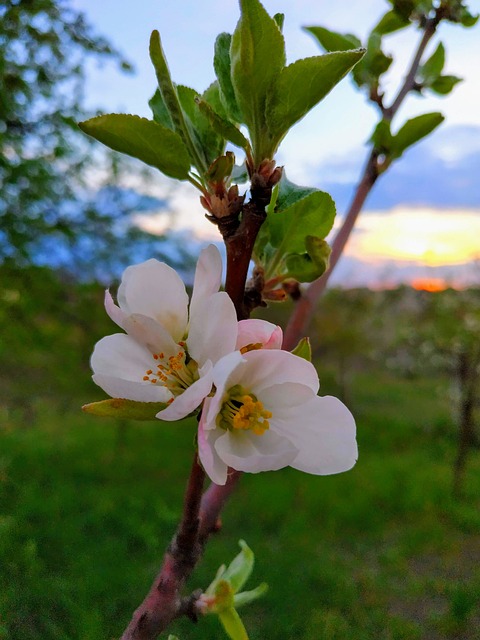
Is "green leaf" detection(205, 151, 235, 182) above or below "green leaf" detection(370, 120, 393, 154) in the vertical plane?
below

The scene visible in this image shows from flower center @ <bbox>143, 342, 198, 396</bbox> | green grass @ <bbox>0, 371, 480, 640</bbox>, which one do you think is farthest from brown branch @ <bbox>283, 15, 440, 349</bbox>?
green grass @ <bbox>0, 371, 480, 640</bbox>

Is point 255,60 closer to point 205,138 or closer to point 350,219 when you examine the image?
point 205,138

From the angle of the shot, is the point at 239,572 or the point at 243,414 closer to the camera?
the point at 243,414

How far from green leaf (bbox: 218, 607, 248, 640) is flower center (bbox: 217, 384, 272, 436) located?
143 millimetres

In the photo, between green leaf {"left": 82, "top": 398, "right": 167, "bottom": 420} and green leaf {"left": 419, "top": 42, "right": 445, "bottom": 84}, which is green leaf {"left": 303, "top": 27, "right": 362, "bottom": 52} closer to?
green leaf {"left": 419, "top": 42, "right": 445, "bottom": 84}

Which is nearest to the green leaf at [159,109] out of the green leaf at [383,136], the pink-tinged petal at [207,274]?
the pink-tinged petal at [207,274]

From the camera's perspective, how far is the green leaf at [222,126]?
13.0 inches

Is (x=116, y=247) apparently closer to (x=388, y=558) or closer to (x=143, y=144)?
(x=388, y=558)

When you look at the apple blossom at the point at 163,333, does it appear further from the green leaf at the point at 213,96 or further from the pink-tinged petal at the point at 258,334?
the green leaf at the point at 213,96

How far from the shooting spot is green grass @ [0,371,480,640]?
219 centimetres

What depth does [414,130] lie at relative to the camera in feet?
1.79

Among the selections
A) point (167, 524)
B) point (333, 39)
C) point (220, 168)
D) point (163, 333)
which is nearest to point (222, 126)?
point (220, 168)

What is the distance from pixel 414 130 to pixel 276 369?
1.06 ft

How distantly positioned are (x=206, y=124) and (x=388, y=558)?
10.3ft
